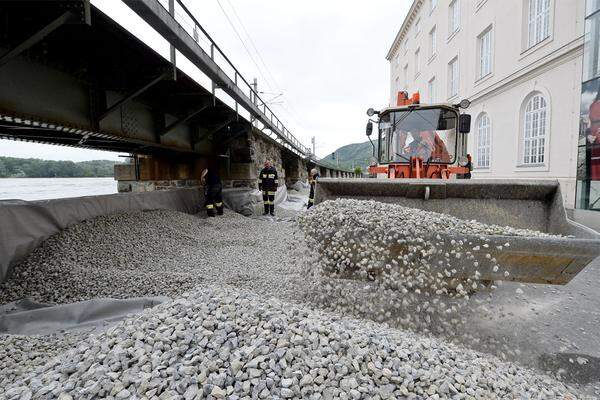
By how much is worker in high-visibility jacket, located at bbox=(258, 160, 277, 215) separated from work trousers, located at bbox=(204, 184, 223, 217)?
137cm

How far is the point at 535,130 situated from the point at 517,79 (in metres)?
1.70

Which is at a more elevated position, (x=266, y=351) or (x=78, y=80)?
(x=78, y=80)

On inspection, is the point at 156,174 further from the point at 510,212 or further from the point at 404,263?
the point at 510,212

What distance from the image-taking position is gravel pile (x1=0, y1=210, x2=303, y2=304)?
11.9ft

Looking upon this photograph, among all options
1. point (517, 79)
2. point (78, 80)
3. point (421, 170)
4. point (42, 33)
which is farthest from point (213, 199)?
point (517, 79)

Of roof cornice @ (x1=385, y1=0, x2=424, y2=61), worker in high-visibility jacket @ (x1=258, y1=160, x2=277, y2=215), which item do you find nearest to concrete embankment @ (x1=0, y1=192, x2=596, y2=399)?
worker in high-visibility jacket @ (x1=258, y1=160, x2=277, y2=215)

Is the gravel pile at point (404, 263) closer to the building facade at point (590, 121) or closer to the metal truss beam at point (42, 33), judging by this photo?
the metal truss beam at point (42, 33)

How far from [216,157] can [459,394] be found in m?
10.2

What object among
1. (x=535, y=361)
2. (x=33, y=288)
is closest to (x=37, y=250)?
(x=33, y=288)

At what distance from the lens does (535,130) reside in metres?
9.45

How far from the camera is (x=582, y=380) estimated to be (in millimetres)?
2309

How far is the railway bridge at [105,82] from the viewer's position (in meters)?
3.46

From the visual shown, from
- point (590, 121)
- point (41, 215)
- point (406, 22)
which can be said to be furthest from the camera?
point (406, 22)

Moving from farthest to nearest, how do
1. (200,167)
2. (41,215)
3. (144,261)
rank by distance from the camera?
(200,167)
(144,261)
(41,215)
